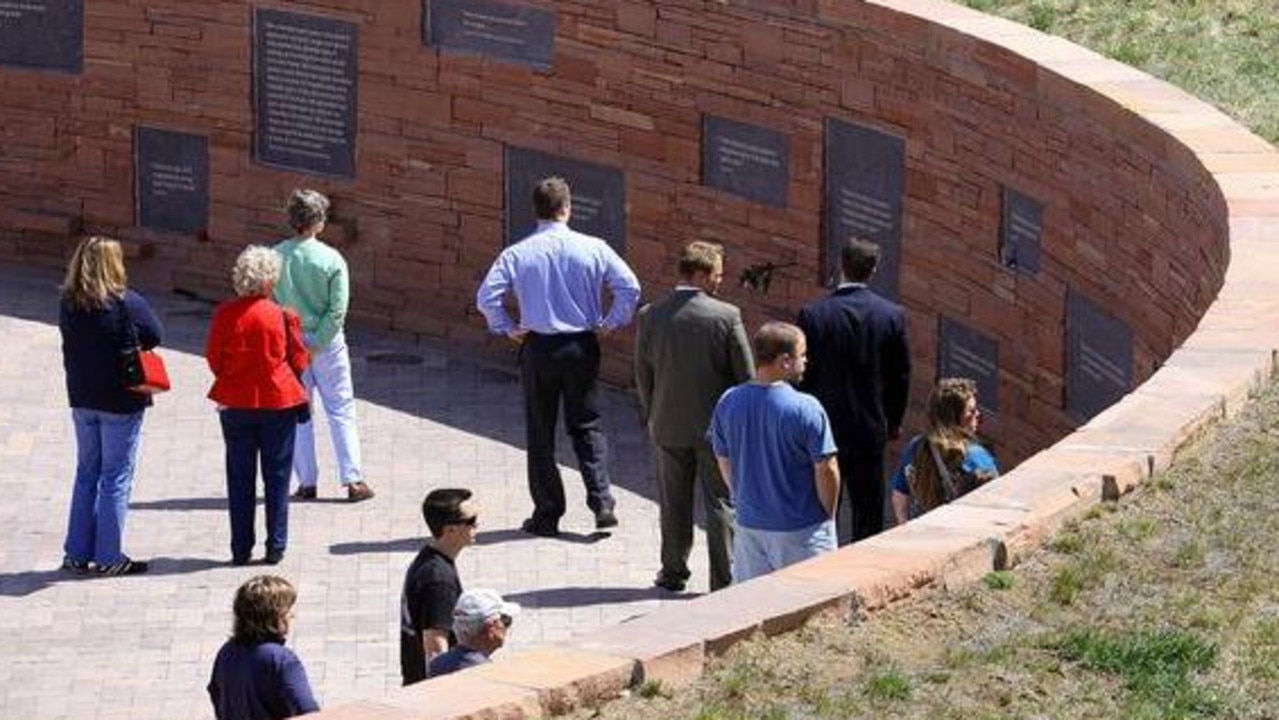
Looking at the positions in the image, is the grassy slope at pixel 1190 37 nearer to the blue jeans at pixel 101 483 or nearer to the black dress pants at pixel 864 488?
the black dress pants at pixel 864 488

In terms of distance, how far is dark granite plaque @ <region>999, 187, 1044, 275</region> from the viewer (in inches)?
632

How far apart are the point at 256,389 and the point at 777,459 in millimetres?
3305

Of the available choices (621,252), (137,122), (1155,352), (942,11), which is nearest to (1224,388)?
(1155,352)

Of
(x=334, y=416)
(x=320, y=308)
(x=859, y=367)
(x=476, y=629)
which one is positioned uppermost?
(x=476, y=629)

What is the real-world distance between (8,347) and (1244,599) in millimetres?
10199

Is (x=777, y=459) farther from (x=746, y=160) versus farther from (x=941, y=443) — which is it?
(x=746, y=160)

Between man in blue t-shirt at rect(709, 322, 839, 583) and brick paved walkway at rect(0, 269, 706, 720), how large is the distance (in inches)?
70.5

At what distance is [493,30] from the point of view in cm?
1886

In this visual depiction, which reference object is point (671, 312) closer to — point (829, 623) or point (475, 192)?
point (829, 623)

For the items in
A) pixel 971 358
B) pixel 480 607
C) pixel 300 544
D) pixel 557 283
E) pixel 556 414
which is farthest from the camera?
pixel 971 358

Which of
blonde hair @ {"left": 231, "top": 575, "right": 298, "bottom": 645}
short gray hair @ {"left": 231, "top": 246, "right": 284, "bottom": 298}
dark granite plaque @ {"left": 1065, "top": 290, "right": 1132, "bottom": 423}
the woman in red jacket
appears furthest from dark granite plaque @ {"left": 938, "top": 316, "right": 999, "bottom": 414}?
blonde hair @ {"left": 231, "top": 575, "right": 298, "bottom": 645}

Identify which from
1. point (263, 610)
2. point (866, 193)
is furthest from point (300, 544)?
point (263, 610)

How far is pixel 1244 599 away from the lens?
10.3 metres

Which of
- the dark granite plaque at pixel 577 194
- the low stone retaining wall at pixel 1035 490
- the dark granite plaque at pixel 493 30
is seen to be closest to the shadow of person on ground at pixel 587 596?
the low stone retaining wall at pixel 1035 490
